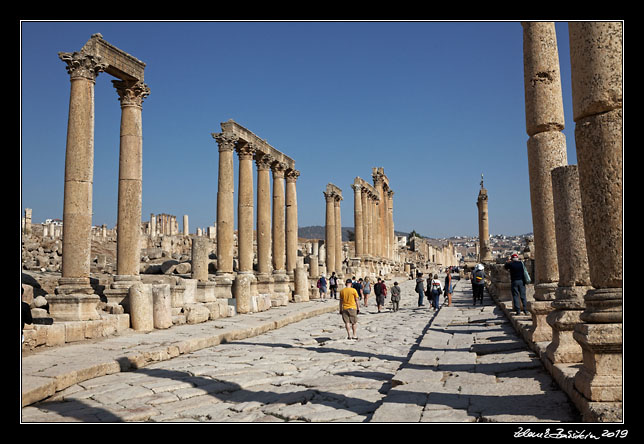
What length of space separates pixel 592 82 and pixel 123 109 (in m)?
13.2

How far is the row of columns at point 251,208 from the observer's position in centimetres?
2112

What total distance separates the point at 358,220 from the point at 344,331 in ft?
97.5

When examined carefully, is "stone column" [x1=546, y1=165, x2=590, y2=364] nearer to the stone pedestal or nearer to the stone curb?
the stone curb

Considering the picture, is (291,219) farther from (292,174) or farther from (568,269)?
(568,269)

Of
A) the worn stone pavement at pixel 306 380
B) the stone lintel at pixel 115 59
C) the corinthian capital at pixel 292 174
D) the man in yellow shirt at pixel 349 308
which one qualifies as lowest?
the worn stone pavement at pixel 306 380

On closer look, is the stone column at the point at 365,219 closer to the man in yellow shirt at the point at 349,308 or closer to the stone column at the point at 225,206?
the stone column at the point at 225,206

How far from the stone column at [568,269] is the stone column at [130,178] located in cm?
1084

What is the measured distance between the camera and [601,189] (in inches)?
191

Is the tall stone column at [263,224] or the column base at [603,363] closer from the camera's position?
the column base at [603,363]

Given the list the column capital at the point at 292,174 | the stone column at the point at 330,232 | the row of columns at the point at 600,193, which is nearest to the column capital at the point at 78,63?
the row of columns at the point at 600,193

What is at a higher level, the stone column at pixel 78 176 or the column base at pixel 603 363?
the stone column at pixel 78 176

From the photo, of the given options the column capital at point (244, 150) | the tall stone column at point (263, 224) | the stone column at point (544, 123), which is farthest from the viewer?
the tall stone column at point (263, 224)

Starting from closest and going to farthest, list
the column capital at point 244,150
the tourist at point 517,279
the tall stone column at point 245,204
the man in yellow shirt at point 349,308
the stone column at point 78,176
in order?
the tourist at point 517,279 < the man in yellow shirt at point 349,308 < the stone column at point 78,176 < the tall stone column at point 245,204 < the column capital at point 244,150

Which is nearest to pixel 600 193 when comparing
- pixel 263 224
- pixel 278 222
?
pixel 263 224
